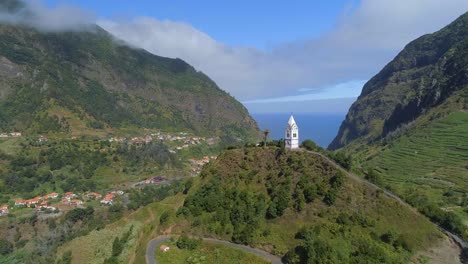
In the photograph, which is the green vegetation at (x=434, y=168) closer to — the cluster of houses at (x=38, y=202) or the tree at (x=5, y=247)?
the tree at (x=5, y=247)

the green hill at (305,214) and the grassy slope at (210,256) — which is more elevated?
the green hill at (305,214)

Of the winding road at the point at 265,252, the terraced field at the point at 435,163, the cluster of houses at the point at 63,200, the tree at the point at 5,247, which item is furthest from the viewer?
the cluster of houses at the point at 63,200

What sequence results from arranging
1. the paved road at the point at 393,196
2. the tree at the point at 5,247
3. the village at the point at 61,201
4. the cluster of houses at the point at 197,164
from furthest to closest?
the cluster of houses at the point at 197,164, the village at the point at 61,201, the tree at the point at 5,247, the paved road at the point at 393,196

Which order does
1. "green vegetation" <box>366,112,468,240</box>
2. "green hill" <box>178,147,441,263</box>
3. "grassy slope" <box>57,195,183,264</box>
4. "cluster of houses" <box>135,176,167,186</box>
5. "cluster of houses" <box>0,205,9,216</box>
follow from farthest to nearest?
"cluster of houses" <box>135,176,167,186</box> < "cluster of houses" <box>0,205,9,216</box> < "green vegetation" <box>366,112,468,240</box> < "grassy slope" <box>57,195,183,264</box> < "green hill" <box>178,147,441,263</box>

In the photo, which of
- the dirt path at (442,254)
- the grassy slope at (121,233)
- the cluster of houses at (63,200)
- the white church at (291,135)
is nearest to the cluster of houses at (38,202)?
the cluster of houses at (63,200)

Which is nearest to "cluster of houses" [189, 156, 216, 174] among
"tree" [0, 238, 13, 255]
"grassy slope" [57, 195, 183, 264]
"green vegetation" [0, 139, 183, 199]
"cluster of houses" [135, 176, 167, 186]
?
"green vegetation" [0, 139, 183, 199]

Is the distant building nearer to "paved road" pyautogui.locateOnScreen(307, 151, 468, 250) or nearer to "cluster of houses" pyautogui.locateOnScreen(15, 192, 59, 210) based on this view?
"paved road" pyautogui.locateOnScreen(307, 151, 468, 250)
